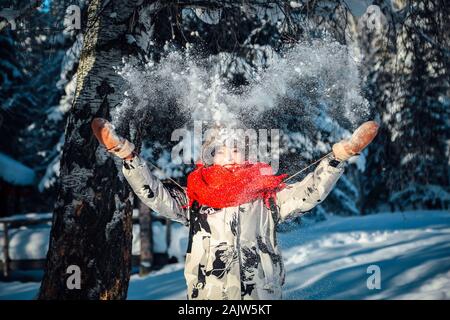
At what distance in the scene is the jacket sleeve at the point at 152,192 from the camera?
8.49 feet

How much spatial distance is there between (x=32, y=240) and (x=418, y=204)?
55.7 feet

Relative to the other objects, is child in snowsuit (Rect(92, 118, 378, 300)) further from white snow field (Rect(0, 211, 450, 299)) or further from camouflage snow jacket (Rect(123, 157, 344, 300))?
white snow field (Rect(0, 211, 450, 299))

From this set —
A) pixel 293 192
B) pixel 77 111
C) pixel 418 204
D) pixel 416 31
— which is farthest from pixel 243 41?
pixel 418 204

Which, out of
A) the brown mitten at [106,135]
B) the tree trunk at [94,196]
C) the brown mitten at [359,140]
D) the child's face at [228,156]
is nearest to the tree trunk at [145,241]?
the tree trunk at [94,196]

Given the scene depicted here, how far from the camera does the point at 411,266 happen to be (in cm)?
675

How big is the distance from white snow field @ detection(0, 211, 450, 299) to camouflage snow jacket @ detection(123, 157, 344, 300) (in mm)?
1655

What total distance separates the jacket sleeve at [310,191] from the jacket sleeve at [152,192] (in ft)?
2.23

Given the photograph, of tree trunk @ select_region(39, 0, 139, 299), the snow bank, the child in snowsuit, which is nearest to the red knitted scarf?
the child in snowsuit

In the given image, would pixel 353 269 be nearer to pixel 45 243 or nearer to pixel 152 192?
pixel 152 192

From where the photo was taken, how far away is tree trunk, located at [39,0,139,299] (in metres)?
3.24

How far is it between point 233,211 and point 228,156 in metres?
0.37

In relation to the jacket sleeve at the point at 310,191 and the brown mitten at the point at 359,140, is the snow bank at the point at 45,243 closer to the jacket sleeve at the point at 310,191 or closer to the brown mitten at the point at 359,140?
the jacket sleeve at the point at 310,191
